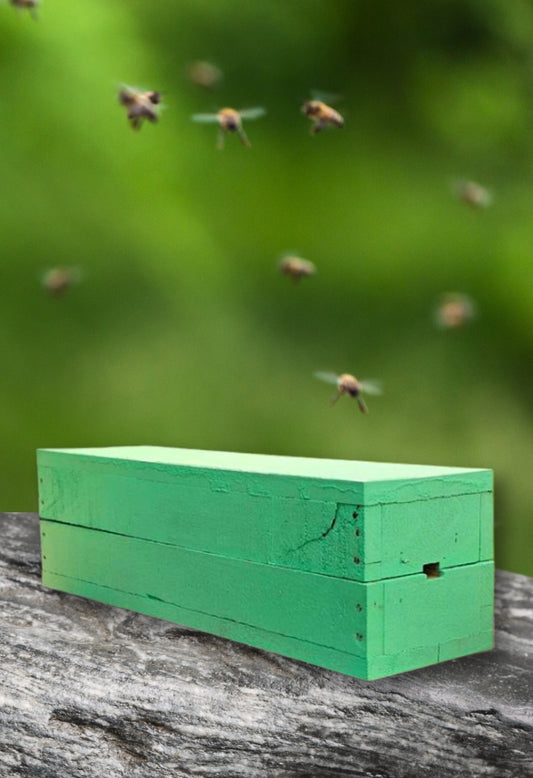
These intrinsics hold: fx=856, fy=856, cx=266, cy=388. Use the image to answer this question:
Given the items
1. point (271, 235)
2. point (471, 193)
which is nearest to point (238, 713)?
point (271, 235)

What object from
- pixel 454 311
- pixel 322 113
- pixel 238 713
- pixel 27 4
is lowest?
pixel 238 713

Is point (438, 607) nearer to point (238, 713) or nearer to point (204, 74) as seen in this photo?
point (238, 713)

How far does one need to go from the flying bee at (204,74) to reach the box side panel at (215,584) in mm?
1215

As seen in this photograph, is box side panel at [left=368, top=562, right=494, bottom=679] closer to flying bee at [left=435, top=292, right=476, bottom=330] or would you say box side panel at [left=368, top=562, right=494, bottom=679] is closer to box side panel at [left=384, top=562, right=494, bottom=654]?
box side panel at [left=384, top=562, right=494, bottom=654]

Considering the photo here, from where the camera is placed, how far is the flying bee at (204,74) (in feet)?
7.30

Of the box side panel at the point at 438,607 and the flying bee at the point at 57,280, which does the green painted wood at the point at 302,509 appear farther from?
the flying bee at the point at 57,280

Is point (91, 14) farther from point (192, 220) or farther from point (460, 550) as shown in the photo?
point (460, 550)

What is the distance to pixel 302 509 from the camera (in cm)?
128

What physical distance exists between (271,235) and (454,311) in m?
0.53

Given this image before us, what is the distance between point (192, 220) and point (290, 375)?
1.57 feet

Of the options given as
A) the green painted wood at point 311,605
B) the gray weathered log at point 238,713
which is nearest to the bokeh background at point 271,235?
the green painted wood at point 311,605

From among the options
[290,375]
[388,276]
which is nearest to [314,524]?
[290,375]

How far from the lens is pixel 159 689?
1246 mm

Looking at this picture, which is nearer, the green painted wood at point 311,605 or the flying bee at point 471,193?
the green painted wood at point 311,605
